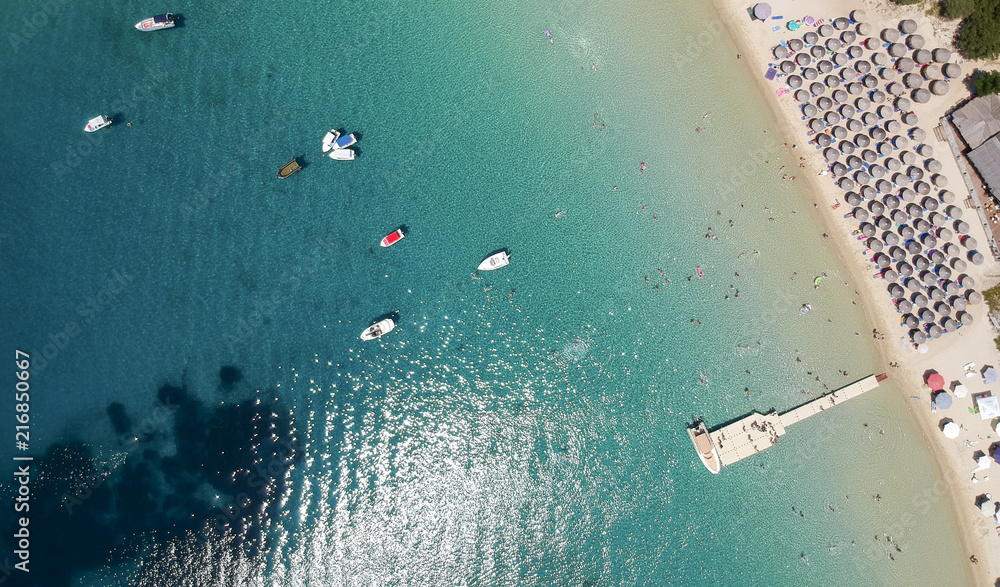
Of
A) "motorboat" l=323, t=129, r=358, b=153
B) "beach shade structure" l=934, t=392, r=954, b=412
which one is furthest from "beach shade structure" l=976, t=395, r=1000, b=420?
"motorboat" l=323, t=129, r=358, b=153

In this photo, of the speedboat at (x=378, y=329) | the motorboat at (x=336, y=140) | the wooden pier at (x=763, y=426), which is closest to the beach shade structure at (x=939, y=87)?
the wooden pier at (x=763, y=426)

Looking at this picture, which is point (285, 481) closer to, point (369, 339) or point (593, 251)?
point (369, 339)

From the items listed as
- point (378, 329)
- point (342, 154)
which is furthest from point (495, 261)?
point (342, 154)

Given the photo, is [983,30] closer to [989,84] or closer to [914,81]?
[989,84]

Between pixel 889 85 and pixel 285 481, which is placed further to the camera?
pixel 889 85

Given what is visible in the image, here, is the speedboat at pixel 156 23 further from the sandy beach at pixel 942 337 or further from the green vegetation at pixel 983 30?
the green vegetation at pixel 983 30

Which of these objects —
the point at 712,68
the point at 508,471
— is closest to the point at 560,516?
the point at 508,471
